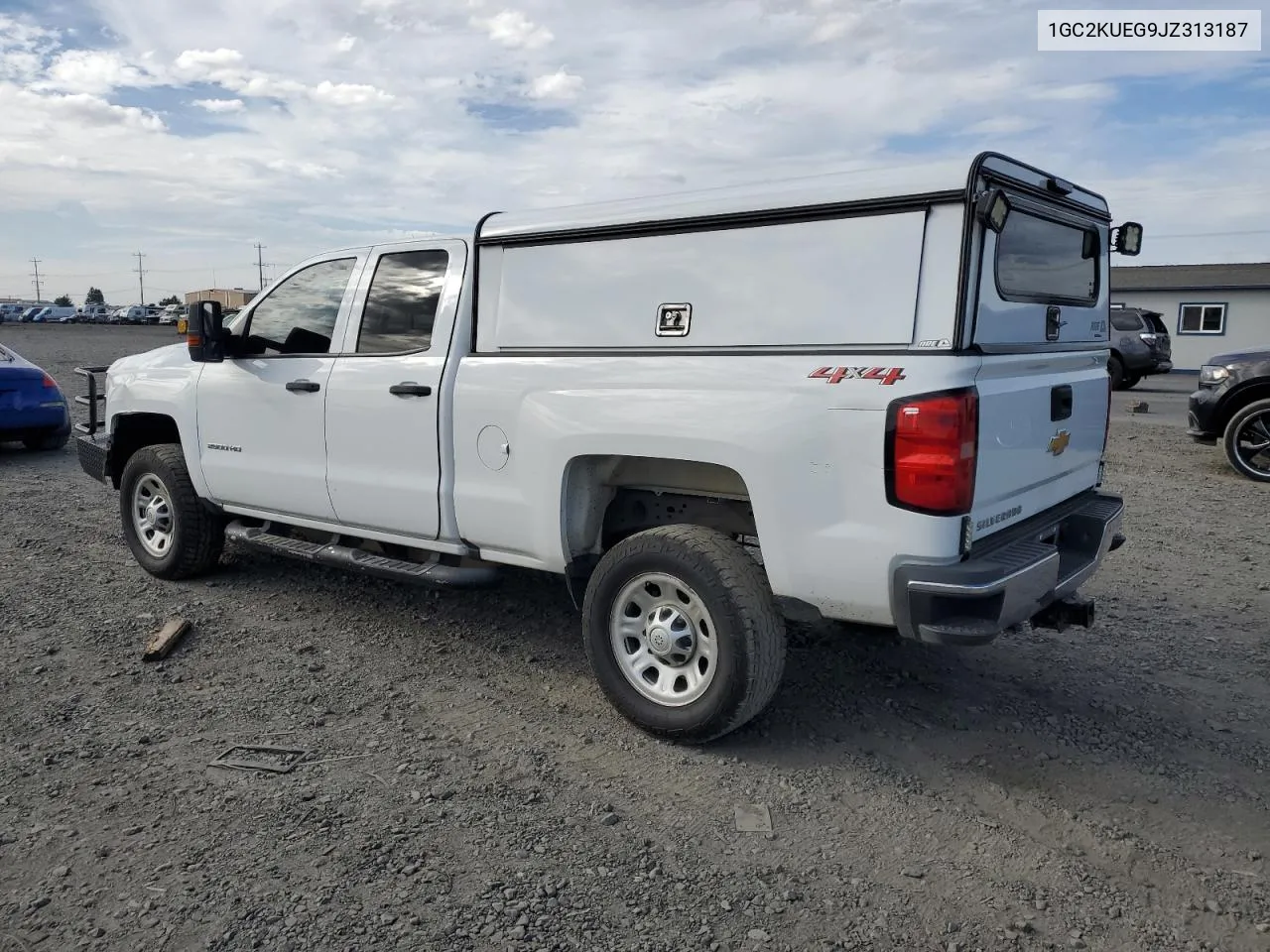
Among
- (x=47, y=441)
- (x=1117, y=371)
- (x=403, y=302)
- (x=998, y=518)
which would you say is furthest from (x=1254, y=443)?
(x=47, y=441)

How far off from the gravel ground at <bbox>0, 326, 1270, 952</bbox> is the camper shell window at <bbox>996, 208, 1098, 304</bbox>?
5.87 ft

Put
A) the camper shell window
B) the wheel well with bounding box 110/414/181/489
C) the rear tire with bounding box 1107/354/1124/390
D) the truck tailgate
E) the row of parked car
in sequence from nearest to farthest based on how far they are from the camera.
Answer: the truck tailgate → the camper shell window → the wheel well with bounding box 110/414/181/489 → the rear tire with bounding box 1107/354/1124/390 → the row of parked car

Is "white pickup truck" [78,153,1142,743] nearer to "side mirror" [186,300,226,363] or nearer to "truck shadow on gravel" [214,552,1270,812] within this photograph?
"side mirror" [186,300,226,363]

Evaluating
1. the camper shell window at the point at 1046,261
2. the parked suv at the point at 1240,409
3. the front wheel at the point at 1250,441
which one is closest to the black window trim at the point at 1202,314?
the parked suv at the point at 1240,409

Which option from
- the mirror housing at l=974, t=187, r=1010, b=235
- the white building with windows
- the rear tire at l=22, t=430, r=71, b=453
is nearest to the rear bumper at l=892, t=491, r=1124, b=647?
the mirror housing at l=974, t=187, r=1010, b=235

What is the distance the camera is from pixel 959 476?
342cm

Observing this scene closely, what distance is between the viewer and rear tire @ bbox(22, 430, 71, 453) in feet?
37.6

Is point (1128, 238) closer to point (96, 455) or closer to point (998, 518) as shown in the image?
point (998, 518)

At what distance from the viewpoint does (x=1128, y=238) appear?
502cm

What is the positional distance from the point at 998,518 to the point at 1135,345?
63.4 ft

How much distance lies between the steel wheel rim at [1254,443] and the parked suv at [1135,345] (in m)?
11.0

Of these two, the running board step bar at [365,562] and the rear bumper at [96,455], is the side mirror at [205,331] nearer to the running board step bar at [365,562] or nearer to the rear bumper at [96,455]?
the running board step bar at [365,562]

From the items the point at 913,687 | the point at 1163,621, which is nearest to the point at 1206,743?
the point at 913,687

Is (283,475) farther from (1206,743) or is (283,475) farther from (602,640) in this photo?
(1206,743)
